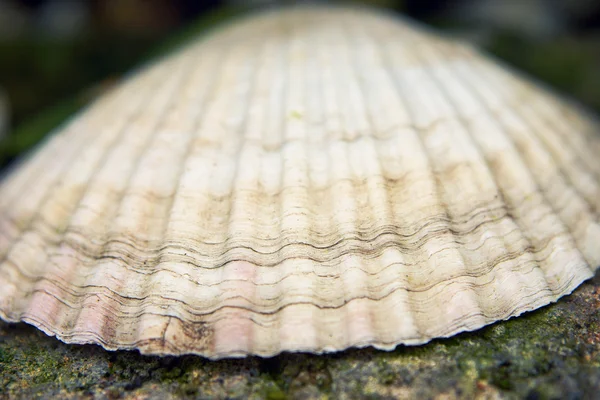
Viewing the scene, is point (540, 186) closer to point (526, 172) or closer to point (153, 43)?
point (526, 172)

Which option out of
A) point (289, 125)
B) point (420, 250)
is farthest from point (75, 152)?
point (420, 250)

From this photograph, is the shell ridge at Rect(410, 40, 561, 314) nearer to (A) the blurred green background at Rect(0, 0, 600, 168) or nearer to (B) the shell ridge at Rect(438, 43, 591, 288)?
(B) the shell ridge at Rect(438, 43, 591, 288)

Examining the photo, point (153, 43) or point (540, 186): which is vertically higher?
point (540, 186)

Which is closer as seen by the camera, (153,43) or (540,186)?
(540,186)

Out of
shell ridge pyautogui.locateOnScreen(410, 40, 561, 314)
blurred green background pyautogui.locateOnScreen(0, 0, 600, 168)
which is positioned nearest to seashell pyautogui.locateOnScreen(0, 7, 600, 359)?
shell ridge pyautogui.locateOnScreen(410, 40, 561, 314)

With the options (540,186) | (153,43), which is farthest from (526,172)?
(153,43)

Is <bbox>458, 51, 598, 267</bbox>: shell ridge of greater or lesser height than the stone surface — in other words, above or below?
above

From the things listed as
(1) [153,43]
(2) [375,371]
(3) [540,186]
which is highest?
(3) [540,186]
